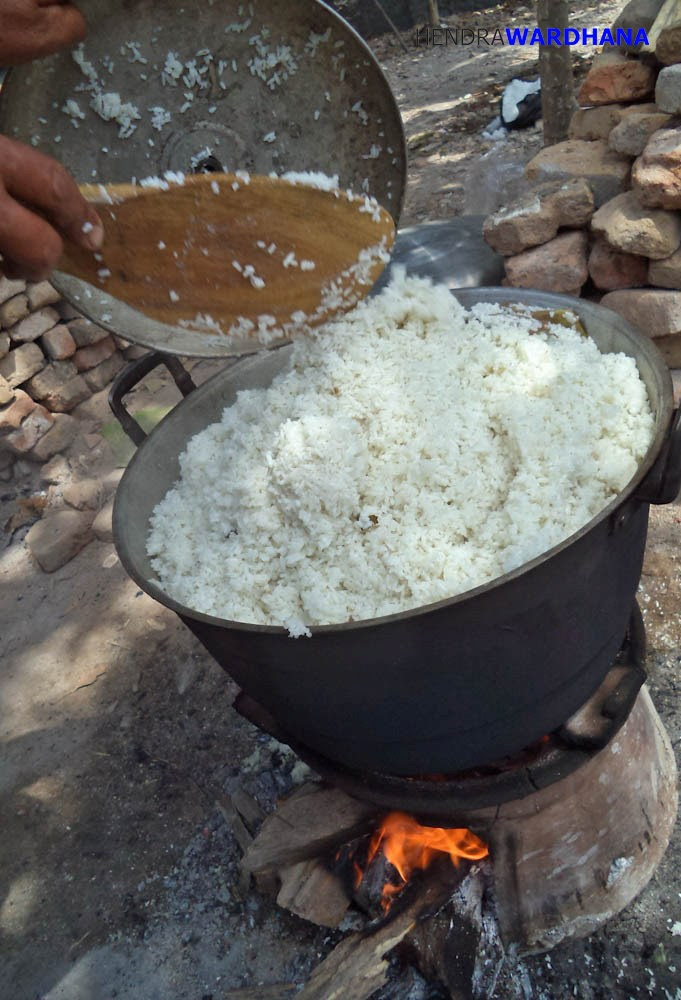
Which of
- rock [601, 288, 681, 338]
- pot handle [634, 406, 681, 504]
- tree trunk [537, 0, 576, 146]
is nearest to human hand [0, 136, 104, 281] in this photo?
pot handle [634, 406, 681, 504]

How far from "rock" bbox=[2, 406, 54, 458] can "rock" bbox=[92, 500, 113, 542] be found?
0.67 m

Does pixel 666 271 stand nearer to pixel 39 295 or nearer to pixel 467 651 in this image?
pixel 467 651

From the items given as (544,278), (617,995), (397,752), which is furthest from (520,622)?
(544,278)

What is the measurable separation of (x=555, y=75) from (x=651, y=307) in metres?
2.30

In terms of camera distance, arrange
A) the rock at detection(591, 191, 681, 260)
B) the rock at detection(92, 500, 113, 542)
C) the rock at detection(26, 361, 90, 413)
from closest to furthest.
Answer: the rock at detection(591, 191, 681, 260)
the rock at detection(92, 500, 113, 542)
the rock at detection(26, 361, 90, 413)

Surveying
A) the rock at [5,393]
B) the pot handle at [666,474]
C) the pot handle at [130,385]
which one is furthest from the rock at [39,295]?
the pot handle at [666,474]

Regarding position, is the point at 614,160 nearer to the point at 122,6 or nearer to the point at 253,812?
the point at 122,6

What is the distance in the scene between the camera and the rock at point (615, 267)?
114 inches

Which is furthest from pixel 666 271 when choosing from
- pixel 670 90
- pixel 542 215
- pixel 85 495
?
pixel 85 495

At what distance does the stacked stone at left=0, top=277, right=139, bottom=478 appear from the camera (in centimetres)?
400

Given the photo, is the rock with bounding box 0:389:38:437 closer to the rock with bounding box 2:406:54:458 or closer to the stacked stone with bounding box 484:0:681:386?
the rock with bounding box 2:406:54:458

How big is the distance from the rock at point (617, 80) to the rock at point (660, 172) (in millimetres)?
566

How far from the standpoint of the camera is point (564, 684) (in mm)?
1439

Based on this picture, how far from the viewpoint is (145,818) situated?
7.73 feet
